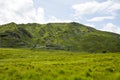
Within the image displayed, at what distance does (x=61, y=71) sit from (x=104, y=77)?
14.8 ft

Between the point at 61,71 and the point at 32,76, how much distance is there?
3556mm

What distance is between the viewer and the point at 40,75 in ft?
68.5

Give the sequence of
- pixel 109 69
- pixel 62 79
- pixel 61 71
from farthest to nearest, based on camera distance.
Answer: pixel 109 69 < pixel 61 71 < pixel 62 79

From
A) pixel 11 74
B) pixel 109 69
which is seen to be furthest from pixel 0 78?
→ pixel 109 69

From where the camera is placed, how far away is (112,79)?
64.0 feet

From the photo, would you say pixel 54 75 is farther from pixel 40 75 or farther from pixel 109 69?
pixel 109 69

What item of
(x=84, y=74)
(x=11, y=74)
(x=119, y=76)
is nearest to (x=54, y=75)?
(x=84, y=74)

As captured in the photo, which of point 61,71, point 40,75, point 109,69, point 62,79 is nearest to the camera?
point 62,79

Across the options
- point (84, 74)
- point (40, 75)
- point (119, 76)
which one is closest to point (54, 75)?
point (40, 75)

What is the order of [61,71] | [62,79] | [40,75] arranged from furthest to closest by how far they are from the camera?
[61,71] → [40,75] → [62,79]

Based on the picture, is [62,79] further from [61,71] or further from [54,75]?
[61,71]

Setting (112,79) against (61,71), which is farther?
(61,71)

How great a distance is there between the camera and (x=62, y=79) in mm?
19281

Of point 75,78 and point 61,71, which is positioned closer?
point 75,78
